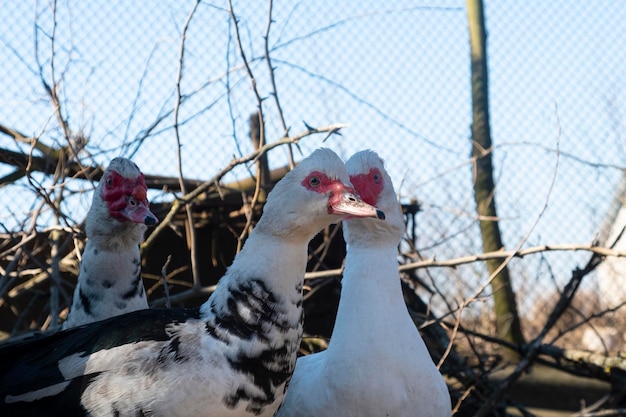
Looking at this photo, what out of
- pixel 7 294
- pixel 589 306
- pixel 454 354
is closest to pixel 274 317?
pixel 454 354

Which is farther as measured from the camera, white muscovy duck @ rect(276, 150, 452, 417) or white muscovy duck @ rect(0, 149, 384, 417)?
white muscovy duck @ rect(276, 150, 452, 417)

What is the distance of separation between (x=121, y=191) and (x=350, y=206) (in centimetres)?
93

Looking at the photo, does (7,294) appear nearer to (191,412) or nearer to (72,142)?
(72,142)

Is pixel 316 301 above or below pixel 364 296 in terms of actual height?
below

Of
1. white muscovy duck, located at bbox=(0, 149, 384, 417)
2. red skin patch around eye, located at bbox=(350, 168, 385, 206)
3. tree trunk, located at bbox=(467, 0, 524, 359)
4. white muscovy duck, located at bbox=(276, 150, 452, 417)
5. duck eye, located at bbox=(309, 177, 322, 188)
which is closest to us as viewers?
white muscovy duck, located at bbox=(0, 149, 384, 417)

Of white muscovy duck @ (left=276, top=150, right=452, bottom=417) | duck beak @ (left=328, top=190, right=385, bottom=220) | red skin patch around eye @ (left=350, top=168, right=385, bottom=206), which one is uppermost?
red skin patch around eye @ (left=350, top=168, right=385, bottom=206)

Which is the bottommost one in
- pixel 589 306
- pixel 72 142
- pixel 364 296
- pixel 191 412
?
pixel 589 306

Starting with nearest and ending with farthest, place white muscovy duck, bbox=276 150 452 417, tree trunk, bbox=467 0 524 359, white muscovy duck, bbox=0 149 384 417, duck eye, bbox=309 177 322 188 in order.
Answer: white muscovy duck, bbox=0 149 384 417 → duck eye, bbox=309 177 322 188 → white muscovy duck, bbox=276 150 452 417 → tree trunk, bbox=467 0 524 359

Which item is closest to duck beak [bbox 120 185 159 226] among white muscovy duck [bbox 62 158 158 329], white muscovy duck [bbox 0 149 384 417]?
white muscovy duck [bbox 62 158 158 329]

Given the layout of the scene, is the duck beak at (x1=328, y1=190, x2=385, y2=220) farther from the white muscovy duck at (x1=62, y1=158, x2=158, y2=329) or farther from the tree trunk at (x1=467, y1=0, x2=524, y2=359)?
the tree trunk at (x1=467, y1=0, x2=524, y2=359)

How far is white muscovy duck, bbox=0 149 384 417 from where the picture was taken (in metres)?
1.54

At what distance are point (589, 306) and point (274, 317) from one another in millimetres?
3289

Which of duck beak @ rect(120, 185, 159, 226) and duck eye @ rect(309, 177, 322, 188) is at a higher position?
duck eye @ rect(309, 177, 322, 188)

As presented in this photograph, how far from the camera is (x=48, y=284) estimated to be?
349cm
